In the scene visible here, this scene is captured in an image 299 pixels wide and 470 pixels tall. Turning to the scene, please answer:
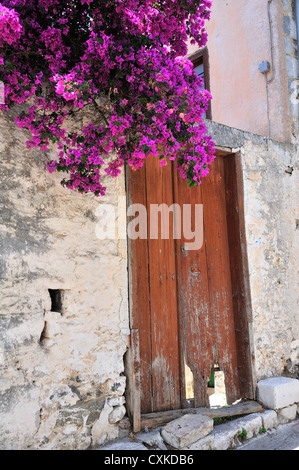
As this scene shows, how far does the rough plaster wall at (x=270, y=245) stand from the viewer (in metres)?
3.70

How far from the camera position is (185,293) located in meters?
3.42

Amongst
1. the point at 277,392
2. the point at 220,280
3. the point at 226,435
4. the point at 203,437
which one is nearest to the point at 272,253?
the point at 220,280

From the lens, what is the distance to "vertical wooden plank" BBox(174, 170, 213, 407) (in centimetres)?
337

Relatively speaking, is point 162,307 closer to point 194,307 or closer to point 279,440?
point 194,307

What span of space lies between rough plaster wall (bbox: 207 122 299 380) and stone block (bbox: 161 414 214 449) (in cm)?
90

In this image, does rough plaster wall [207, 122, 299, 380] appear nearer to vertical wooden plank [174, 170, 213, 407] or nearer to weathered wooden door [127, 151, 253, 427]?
weathered wooden door [127, 151, 253, 427]

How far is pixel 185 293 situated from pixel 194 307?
151 mm

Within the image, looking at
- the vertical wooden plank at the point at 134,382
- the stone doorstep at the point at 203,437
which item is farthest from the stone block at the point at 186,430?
the vertical wooden plank at the point at 134,382

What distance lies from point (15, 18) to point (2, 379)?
1852 millimetres

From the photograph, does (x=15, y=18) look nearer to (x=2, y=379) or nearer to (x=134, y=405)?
(x=2, y=379)

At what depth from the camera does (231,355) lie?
362 cm

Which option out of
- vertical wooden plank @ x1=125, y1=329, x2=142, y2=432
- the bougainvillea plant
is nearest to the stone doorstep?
vertical wooden plank @ x1=125, y1=329, x2=142, y2=432

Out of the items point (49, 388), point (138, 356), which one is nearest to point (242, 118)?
point (138, 356)
